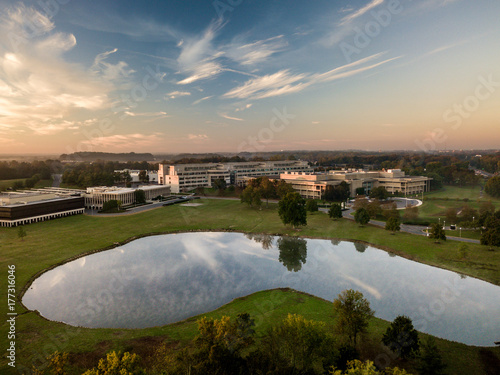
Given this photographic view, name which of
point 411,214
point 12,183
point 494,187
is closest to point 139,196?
point 12,183

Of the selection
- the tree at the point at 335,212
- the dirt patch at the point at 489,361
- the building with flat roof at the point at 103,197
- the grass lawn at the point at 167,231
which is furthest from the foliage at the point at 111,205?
the dirt patch at the point at 489,361

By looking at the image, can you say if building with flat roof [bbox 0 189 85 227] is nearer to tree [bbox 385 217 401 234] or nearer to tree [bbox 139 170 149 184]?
tree [bbox 139 170 149 184]

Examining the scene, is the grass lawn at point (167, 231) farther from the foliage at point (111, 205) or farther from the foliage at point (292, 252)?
the foliage at point (111, 205)

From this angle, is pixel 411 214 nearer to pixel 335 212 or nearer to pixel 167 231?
pixel 335 212

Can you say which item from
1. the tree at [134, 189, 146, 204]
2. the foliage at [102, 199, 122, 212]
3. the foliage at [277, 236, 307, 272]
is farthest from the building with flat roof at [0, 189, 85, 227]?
the foliage at [277, 236, 307, 272]

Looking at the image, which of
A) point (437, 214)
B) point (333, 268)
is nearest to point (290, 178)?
point (437, 214)
